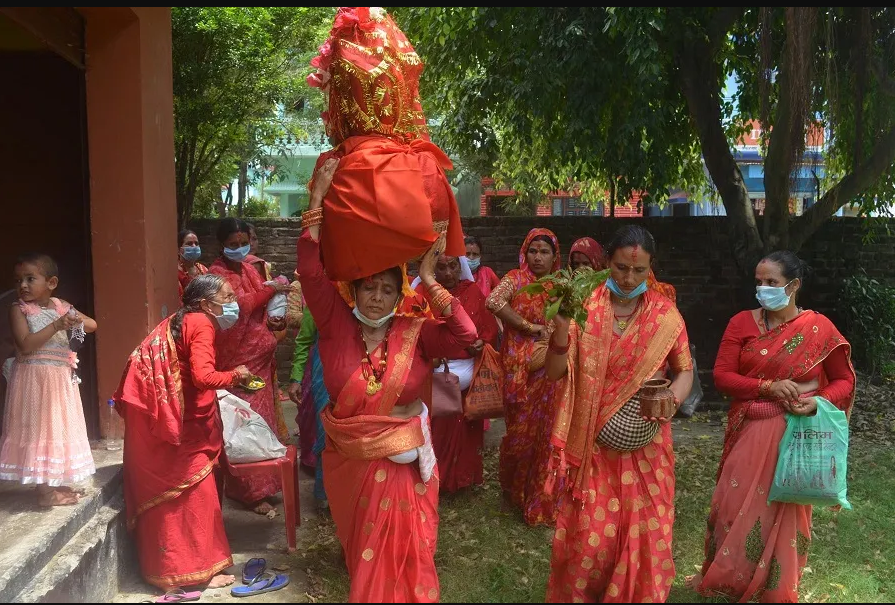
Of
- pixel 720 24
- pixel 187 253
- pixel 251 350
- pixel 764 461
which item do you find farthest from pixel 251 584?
pixel 720 24

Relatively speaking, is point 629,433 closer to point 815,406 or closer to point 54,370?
point 815,406

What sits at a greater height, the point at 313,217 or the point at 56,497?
the point at 313,217

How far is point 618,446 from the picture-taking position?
404cm

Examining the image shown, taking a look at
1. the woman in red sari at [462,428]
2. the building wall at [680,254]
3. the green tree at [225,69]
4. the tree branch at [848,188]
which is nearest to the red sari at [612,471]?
the woman in red sari at [462,428]

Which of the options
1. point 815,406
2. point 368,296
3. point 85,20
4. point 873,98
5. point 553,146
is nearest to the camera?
point 368,296

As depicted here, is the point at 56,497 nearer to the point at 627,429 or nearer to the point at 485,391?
the point at 485,391

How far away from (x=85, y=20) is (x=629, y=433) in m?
4.29

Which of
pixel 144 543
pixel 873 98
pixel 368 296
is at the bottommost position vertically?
pixel 144 543

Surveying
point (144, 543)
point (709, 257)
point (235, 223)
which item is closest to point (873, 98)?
point (709, 257)

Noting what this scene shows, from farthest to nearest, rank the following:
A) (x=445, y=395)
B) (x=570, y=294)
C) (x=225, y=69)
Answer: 1. (x=225, y=69)
2. (x=445, y=395)
3. (x=570, y=294)

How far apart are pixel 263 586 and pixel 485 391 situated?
2.03m

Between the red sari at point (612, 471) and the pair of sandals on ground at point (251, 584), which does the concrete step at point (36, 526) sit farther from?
the red sari at point (612, 471)

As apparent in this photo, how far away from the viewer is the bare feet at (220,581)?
4.52 meters

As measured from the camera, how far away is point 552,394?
19.1 ft
